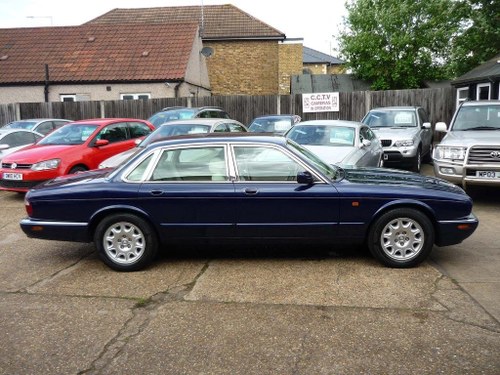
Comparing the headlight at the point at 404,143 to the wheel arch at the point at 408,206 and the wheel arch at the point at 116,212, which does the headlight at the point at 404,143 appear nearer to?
the wheel arch at the point at 408,206

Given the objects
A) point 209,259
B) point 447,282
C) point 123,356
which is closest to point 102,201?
point 209,259

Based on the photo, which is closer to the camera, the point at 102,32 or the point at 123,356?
the point at 123,356

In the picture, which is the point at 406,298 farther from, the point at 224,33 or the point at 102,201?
the point at 224,33

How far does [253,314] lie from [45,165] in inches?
257

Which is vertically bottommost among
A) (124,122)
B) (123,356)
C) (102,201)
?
(123,356)

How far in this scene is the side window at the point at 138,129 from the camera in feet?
37.4

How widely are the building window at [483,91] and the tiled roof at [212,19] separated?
1468 centimetres

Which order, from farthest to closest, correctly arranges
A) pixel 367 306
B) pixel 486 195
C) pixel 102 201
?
pixel 486 195, pixel 102 201, pixel 367 306

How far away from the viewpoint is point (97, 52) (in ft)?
82.2

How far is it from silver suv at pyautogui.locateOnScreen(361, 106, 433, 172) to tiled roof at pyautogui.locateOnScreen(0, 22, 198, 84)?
12.3 meters

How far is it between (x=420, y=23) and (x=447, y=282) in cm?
2242

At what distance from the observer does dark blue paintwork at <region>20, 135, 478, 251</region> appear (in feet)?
17.0

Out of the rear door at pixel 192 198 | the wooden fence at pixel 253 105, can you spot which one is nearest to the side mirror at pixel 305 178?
the rear door at pixel 192 198

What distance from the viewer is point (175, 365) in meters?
3.38
